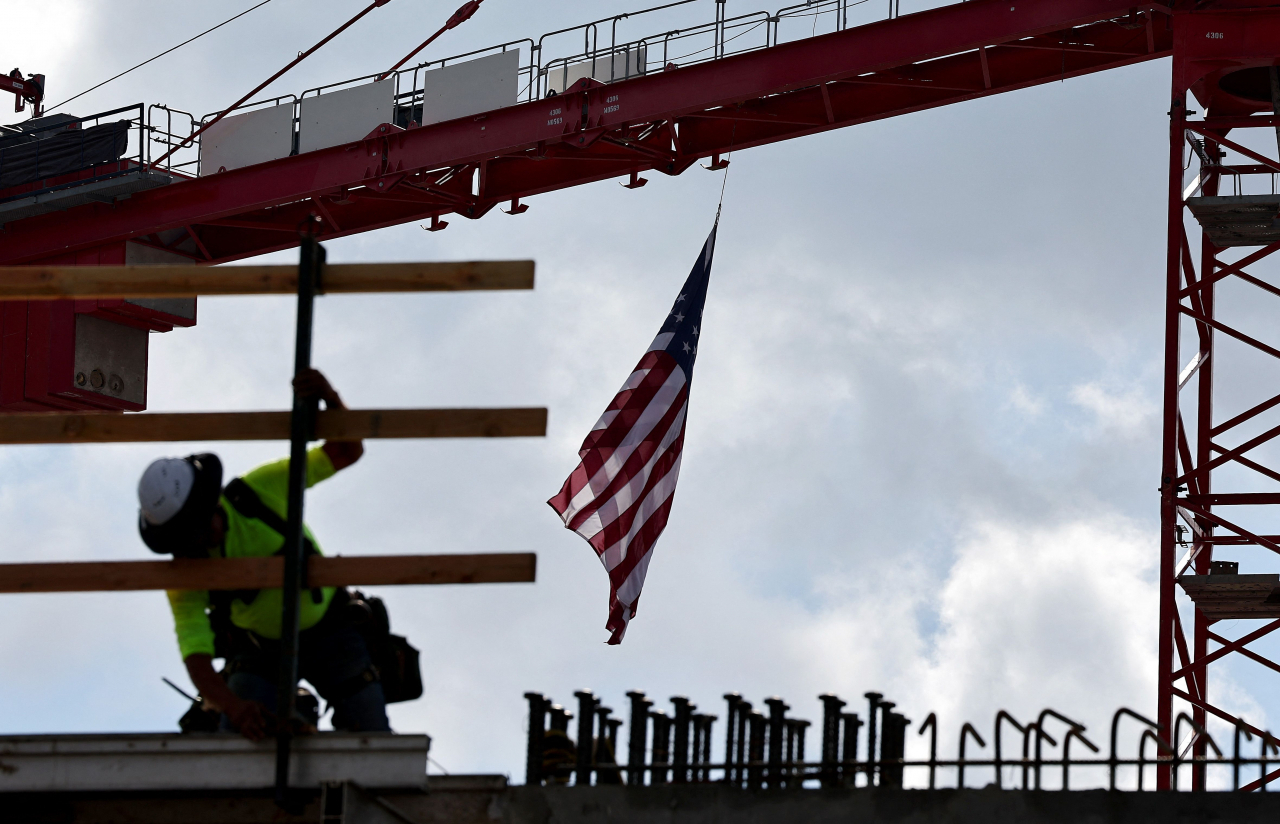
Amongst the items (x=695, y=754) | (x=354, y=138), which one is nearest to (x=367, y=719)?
(x=695, y=754)

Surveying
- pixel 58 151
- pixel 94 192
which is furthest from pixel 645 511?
pixel 58 151

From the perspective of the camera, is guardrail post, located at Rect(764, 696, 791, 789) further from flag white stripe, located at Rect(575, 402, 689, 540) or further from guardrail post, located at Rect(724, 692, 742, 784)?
flag white stripe, located at Rect(575, 402, 689, 540)

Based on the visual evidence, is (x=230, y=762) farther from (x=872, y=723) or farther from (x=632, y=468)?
(x=632, y=468)

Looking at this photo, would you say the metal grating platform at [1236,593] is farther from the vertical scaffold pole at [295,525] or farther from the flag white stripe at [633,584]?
the vertical scaffold pole at [295,525]

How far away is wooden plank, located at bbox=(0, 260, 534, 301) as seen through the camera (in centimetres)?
674

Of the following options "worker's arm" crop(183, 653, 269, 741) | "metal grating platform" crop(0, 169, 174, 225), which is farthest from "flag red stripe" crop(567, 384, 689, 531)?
"metal grating platform" crop(0, 169, 174, 225)

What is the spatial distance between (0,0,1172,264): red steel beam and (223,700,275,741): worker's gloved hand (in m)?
17.8

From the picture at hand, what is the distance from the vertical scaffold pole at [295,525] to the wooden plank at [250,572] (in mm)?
68

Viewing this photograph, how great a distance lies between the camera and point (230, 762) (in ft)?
21.1

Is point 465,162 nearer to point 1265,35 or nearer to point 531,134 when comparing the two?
point 531,134

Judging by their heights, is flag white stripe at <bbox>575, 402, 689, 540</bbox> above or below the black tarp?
below

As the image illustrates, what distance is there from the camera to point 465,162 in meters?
26.2

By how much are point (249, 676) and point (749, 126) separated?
63.7 ft

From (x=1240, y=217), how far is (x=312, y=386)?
53.3ft
